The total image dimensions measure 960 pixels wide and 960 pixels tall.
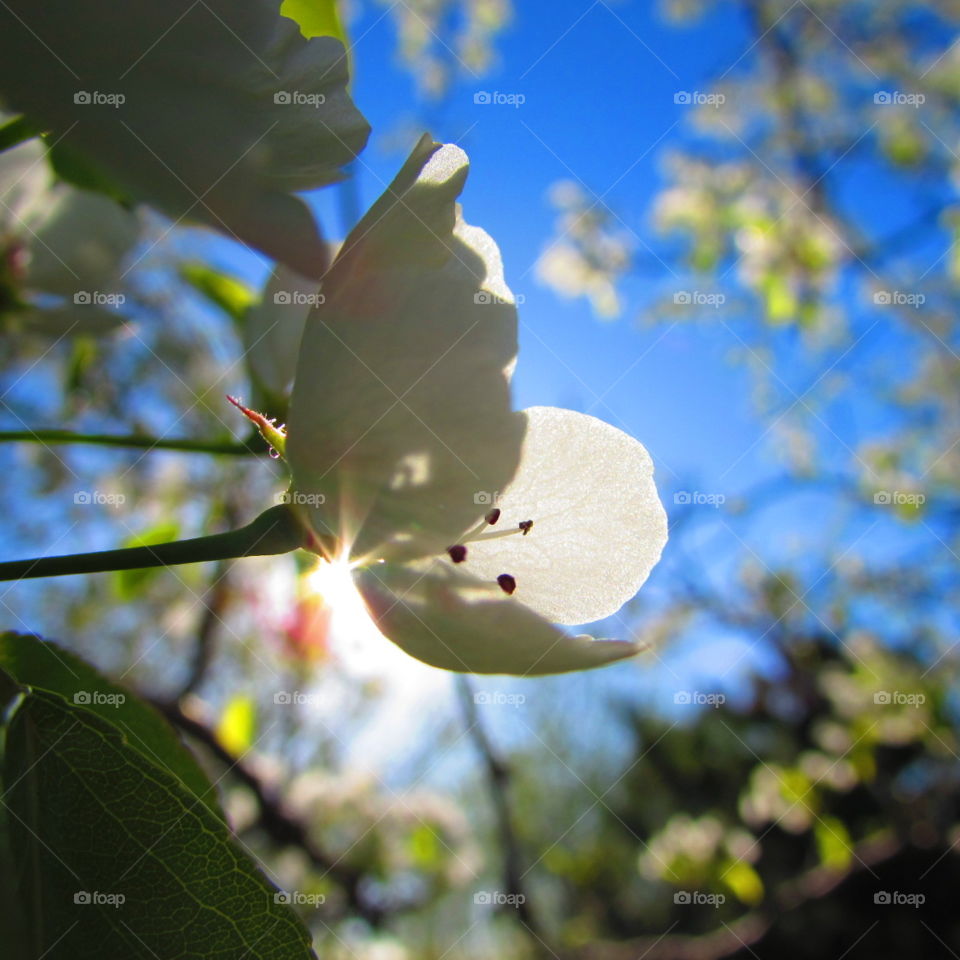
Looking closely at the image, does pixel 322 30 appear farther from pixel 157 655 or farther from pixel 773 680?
pixel 773 680

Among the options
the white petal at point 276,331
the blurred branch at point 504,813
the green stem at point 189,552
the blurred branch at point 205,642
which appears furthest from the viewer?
the blurred branch at point 205,642

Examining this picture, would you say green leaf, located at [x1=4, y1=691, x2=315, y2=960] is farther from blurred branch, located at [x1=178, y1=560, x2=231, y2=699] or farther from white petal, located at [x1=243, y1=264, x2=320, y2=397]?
blurred branch, located at [x1=178, y1=560, x2=231, y2=699]

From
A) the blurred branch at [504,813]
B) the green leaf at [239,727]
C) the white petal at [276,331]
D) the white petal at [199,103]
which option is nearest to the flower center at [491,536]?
the white petal at [199,103]

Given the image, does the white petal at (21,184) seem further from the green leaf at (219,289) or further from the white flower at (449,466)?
the white flower at (449,466)

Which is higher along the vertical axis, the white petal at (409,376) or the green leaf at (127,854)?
the white petal at (409,376)

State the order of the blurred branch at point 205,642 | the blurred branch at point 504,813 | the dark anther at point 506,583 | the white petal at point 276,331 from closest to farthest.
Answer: the dark anther at point 506,583 < the white petal at point 276,331 < the blurred branch at point 504,813 < the blurred branch at point 205,642

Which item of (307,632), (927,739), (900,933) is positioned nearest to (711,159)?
(927,739)

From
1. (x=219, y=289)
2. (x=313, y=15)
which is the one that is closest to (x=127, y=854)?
(x=313, y=15)
